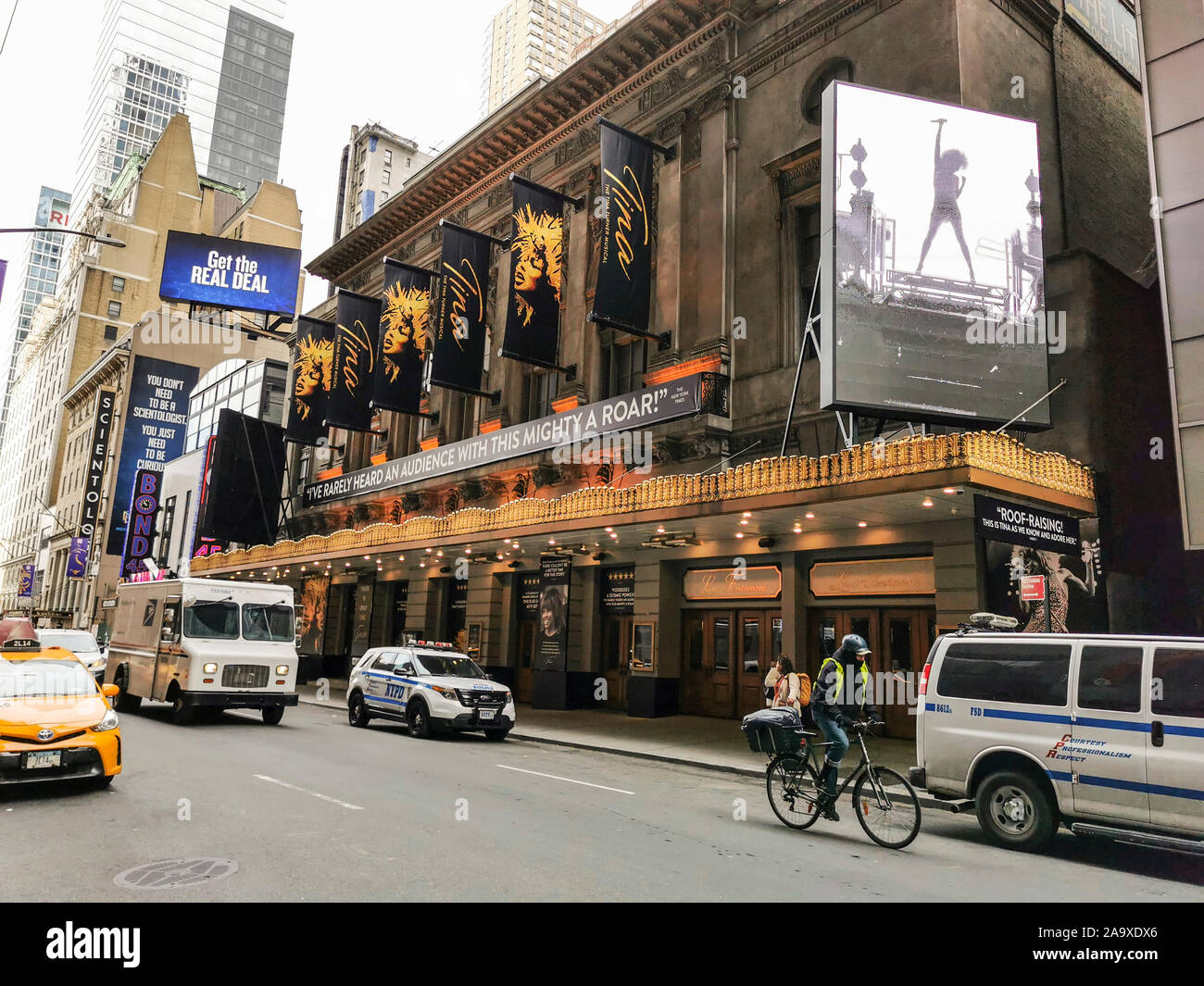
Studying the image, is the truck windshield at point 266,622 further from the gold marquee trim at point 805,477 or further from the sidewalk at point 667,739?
the gold marquee trim at point 805,477

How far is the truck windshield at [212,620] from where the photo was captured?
1680cm

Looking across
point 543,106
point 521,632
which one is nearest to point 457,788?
point 521,632

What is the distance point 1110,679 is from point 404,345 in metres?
27.2

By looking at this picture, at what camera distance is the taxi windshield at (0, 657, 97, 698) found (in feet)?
30.7

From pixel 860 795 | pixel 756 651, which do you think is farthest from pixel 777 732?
pixel 756 651

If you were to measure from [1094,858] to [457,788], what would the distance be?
7.10 m

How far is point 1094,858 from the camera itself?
819 cm

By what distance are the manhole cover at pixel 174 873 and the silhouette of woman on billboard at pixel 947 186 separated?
16.6 m

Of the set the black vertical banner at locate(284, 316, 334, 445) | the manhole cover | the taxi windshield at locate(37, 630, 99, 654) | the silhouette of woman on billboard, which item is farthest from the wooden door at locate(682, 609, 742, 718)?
the black vertical banner at locate(284, 316, 334, 445)

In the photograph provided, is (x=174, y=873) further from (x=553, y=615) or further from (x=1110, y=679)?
(x=553, y=615)

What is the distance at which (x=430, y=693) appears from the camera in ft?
54.1

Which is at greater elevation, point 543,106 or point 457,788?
point 543,106

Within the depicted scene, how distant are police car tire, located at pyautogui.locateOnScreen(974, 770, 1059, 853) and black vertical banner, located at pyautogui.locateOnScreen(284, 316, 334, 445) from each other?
106 feet
